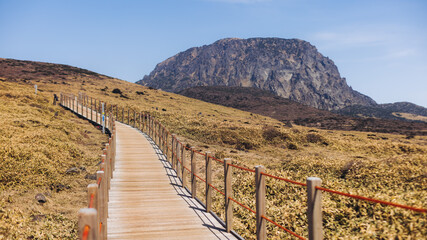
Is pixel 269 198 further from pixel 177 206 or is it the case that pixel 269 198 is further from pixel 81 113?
pixel 81 113

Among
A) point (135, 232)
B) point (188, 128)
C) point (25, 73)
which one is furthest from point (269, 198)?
point (25, 73)

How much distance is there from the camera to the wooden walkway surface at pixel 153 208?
7.00 m

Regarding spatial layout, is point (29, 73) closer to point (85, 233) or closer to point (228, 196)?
point (228, 196)

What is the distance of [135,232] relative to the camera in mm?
6973

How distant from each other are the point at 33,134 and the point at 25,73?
68.0 m

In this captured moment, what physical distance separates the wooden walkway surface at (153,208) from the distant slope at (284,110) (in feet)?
192

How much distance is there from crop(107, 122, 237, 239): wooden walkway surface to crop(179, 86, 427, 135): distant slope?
58415 millimetres

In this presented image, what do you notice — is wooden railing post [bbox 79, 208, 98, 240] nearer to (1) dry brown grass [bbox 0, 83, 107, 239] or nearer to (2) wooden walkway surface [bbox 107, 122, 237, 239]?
(2) wooden walkway surface [bbox 107, 122, 237, 239]

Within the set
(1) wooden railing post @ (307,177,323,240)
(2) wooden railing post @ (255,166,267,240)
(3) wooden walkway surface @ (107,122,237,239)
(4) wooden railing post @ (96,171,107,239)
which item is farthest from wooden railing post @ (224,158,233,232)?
(1) wooden railing post @ (307,177,323,240)

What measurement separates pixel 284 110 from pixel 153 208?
332ft

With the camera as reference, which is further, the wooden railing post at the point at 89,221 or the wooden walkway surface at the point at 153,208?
the wooden walkway surface at the point at 153,208

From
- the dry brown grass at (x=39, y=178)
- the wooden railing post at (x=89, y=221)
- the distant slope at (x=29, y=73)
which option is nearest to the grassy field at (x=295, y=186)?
the dry brown grass at (x=39, y=178)

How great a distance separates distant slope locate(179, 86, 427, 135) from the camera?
7038cm

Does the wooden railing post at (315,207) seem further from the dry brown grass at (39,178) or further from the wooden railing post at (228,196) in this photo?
the dry brown grass at (39,178)
